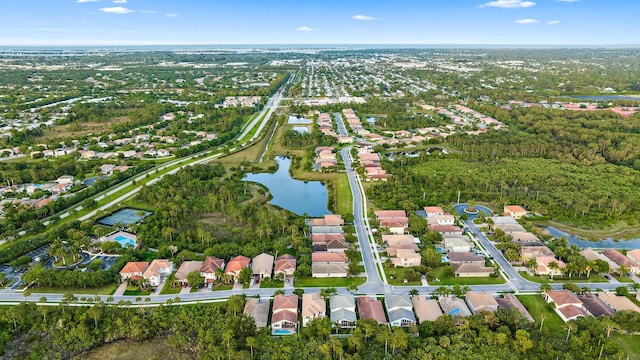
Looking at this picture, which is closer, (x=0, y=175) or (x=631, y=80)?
(x=0, y=175)

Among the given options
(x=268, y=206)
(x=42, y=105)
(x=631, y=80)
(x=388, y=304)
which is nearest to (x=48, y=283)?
(x=268, y=206)

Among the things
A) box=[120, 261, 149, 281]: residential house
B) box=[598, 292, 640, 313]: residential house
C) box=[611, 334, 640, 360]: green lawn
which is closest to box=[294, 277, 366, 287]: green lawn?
box=[120, 261, 149, 281]: residential house

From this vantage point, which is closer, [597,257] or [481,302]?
[481,302]

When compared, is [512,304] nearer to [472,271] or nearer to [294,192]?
[472,271]

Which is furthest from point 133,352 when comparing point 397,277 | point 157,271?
point 397,277

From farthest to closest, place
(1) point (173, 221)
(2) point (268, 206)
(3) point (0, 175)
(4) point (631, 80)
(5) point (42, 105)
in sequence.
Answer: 1. (4) point (631, 80)
2. (5) point (42, 105)
3. (3) point (0, 175)
4. (2) point (268, 206)
5. (1) point (173, 221)

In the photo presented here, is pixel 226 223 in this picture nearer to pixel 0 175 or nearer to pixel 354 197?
pixel 354 197

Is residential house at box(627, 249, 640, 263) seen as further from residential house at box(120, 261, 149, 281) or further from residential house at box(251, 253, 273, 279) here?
residential house at box(120, 261, 149, 281)
